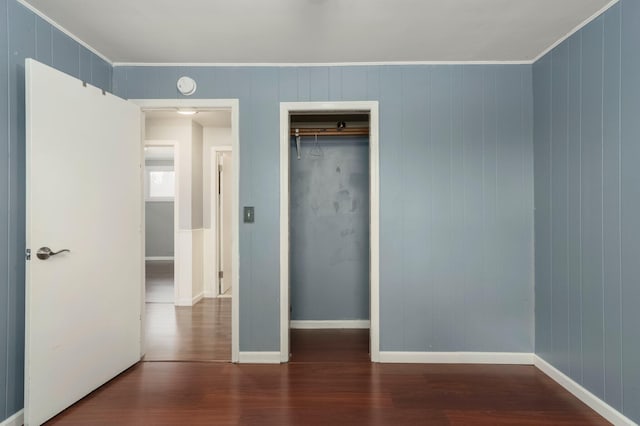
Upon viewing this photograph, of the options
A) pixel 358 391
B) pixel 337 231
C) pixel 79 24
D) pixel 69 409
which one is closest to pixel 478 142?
pixel 337 231

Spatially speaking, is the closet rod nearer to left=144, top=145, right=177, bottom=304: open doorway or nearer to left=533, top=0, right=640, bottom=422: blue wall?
left=533, top=0, right=640, bottom=422: blue wall

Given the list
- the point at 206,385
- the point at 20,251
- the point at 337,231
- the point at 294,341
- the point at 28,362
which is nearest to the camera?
the point at 28,362

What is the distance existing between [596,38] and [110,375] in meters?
4.06

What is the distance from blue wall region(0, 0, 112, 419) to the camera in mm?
2047

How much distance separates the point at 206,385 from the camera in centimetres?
263

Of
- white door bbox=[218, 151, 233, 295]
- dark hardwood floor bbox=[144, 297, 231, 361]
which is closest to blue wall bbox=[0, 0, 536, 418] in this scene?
dark hardwood floor bbox=[144, 297, 231, 361]

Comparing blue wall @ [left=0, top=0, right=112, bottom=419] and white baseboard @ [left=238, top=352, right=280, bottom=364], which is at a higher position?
blue wall @ [left=0, top=0, right=112, bottom=419]

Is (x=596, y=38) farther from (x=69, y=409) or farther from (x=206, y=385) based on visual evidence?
(x=69, y=409)

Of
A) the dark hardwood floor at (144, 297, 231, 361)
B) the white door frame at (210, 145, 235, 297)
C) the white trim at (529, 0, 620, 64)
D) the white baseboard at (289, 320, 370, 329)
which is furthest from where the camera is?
the white door frame at (210, 145, 235, 297)

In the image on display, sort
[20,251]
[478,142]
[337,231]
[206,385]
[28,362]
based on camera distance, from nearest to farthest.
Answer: [28,362] → [20,251] → [206,385] → [478,142] → [337,231]

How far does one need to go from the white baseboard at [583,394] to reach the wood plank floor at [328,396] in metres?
0.05

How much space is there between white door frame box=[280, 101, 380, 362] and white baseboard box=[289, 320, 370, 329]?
0.92m

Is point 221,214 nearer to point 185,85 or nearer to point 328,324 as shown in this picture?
point 328,324

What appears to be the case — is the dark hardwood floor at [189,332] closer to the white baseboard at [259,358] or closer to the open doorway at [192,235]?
the open doorway at [192,235]
